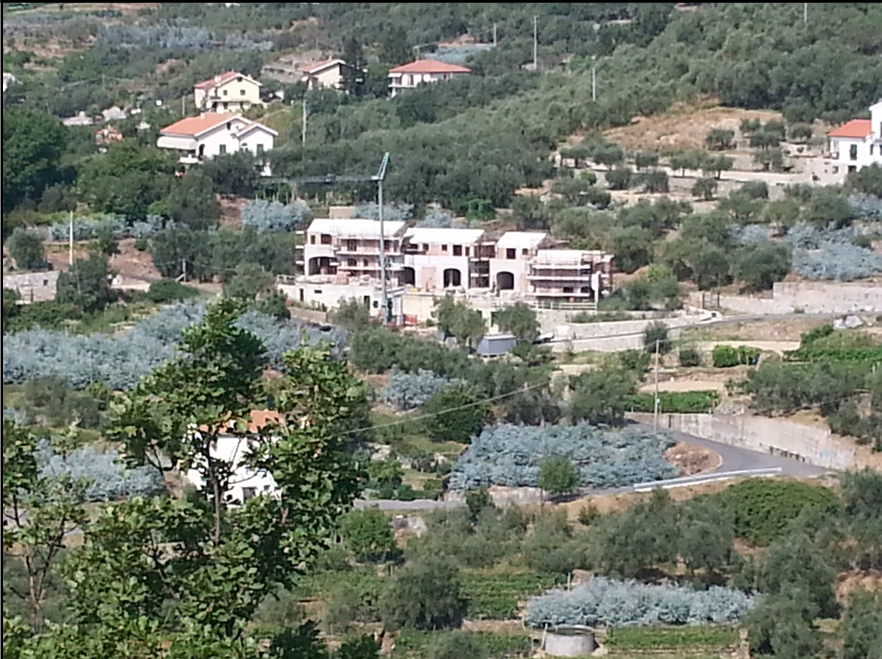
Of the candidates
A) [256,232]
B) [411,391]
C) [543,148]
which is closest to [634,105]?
[543,148]

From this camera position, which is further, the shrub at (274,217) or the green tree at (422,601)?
the shrub at (274,217)

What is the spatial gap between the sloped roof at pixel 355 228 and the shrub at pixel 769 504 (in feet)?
31.2

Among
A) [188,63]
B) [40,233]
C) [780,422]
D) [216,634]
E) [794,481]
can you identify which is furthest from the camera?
[188,63]

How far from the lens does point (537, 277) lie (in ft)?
74.9

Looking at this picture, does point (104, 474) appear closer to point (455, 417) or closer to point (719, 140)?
point (455, 417)

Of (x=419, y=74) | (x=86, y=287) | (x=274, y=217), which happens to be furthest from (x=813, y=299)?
(x=419, y=74)

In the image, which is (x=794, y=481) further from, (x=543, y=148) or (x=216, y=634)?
(x=543, y=148)

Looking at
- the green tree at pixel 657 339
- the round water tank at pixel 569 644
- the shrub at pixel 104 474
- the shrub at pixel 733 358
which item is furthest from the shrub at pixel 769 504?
the shrub at pixel 104 474

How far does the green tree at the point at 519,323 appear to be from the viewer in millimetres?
20906

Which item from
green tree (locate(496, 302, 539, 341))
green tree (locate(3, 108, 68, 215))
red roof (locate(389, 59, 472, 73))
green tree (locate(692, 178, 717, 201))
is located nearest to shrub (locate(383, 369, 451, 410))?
green tree (locate(496, 302, 539, 341))

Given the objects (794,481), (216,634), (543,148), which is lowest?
(794,481)

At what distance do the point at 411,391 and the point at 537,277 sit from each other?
4739 millimetres

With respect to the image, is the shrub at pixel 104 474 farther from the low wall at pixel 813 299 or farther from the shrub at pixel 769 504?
the low wall at pixel 813 299

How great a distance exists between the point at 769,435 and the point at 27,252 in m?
10.8
